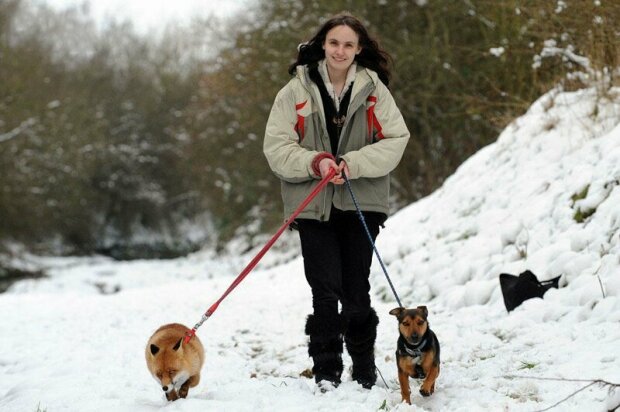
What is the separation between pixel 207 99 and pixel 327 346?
2218 centimetres

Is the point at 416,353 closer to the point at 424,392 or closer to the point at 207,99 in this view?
the point at 424,392

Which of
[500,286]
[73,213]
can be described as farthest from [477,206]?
[73,213]

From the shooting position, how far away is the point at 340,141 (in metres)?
4.11

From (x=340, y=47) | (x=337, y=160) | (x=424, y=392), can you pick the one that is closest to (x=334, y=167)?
(x=337, y=160)

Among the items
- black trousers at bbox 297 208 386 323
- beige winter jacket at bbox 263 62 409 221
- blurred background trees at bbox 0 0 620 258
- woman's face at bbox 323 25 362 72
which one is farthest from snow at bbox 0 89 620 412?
woman's face at bbox 323 25 362 72

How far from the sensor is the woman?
4020 millimetres

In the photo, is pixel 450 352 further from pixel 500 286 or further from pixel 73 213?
pixel 73 213

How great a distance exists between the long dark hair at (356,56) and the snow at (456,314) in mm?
1975

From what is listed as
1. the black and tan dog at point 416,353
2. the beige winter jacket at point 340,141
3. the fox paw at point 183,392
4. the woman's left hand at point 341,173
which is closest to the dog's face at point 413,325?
the black and tan dog at point 416,353

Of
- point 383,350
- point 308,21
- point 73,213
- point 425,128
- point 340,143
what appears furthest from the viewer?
point 73,213

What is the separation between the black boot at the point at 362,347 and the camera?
4215mm

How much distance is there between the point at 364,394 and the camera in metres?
3.88

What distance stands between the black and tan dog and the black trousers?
38cm

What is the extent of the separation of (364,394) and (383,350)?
5.77 ft
